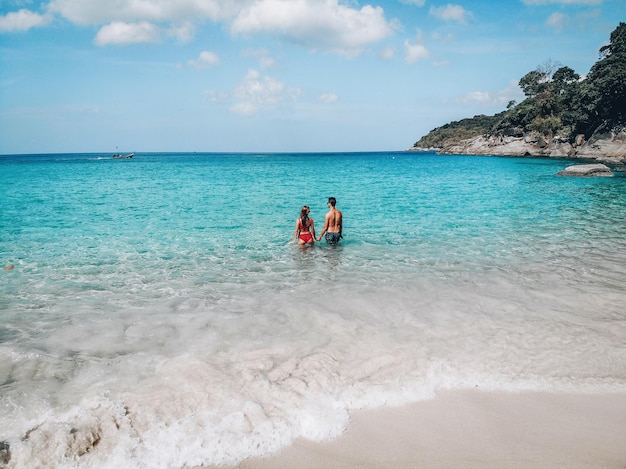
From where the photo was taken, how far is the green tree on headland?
54469 millimetres

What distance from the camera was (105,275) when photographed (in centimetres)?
959

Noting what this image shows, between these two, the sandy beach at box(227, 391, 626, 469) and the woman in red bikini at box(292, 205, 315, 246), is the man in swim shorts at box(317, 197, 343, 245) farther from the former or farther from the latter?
the sandy beach at box(227, 391, 626, 469)

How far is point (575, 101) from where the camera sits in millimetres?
61188

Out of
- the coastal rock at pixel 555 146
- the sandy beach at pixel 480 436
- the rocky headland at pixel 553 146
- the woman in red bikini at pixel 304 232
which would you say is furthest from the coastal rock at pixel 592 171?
the sandy beach at pixel 480 436

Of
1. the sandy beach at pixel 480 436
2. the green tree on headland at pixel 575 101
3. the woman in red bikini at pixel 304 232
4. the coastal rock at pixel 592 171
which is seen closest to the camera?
the sandy beach at pixel 480 436

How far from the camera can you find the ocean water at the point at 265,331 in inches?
163

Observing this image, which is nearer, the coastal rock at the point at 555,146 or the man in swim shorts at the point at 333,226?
the man in swim shorts at the point at 333,226

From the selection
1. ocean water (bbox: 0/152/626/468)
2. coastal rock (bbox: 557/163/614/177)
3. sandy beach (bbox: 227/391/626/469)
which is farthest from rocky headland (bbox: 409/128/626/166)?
sandy beach (bbox: 227/391/626/469)

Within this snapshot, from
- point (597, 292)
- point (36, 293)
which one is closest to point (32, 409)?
point (36, 293)

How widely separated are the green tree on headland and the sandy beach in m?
65.9

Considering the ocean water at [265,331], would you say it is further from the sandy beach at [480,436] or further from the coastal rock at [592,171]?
the coastal rock at [592,171]

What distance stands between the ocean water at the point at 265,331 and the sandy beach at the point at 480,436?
0.21m

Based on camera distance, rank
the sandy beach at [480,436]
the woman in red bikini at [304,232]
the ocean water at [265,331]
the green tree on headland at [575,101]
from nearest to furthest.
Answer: the sandy beach at [480,436]
the ocean water at [265,331]
the woman in red bikini at [304,232]
the green tree on headland at [575,101]

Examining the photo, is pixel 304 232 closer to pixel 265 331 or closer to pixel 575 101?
→ pixel 265 331
